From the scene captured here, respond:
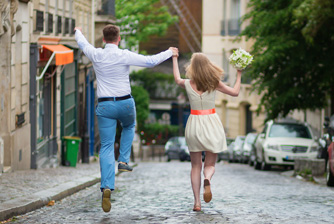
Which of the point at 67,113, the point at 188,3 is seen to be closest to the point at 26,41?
the point at 67,113

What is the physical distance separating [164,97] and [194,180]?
57.5 meters

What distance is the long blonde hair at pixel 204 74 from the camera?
8742mm

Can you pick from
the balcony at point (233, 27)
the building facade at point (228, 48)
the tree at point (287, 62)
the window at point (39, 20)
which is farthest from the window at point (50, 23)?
the balcony at point (233, 27)

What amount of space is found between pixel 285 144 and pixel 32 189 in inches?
550

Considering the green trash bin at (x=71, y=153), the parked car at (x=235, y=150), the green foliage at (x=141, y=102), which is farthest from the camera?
the green foliage at (x=141, y=102)

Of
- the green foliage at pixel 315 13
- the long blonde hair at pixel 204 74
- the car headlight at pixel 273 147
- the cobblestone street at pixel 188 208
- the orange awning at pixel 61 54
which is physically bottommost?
the car headlight at pixel 273 147

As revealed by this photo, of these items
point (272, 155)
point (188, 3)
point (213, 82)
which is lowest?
point (272, 155)

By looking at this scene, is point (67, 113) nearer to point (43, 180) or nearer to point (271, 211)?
point (43, 180)

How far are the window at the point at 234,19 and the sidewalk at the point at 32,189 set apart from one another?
128ft

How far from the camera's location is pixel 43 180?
44.9 feet

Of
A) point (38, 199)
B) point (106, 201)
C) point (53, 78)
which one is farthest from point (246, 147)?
point (106, 201)

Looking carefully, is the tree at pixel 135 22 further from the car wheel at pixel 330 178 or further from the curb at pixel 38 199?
the curb at pixel 38 199

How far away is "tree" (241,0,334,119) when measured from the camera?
83.0ft

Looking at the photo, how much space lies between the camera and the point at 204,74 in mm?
8742
